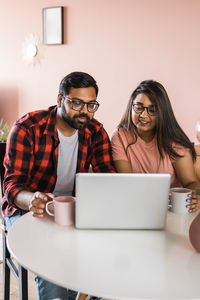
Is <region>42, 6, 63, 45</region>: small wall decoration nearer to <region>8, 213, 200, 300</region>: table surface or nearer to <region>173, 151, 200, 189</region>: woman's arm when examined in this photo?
<region>173, 151, 200, 189</region>: woman's arm

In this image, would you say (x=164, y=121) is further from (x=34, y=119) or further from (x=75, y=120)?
(x=34, y=119)

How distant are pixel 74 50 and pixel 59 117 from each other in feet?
7.40

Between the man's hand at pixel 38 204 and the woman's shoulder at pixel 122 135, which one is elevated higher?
the woman's shoulder at pixel 122 135

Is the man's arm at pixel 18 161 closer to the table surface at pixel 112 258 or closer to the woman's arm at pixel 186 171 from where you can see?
the table surface at pixel 112 258

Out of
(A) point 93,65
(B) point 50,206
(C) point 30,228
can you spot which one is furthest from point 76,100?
(A) point 93,65

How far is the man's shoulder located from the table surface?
486 millimetres

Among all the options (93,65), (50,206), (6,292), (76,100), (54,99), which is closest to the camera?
(50,206)

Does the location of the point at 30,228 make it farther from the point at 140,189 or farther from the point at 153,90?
the point at 153,90

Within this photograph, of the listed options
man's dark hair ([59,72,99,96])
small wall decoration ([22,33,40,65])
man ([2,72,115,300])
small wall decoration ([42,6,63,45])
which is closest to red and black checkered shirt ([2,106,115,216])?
man ([2,72,115,300])

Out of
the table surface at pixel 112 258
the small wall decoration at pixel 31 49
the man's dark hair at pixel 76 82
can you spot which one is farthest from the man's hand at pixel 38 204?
the small wall decoration at pixel 31 49

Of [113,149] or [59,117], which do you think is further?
[113,149]

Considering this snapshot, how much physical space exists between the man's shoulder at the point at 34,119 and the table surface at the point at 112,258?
1.60 feet

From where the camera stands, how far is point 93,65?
11.9 ft

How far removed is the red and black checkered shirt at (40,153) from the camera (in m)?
1.51
